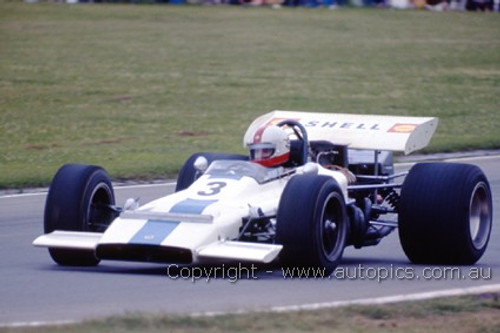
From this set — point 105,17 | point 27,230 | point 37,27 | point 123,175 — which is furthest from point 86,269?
point 105,17

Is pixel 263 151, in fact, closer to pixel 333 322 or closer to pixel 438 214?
pixel 438 214

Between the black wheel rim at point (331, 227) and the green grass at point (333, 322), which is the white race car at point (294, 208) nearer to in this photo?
the black wheel rim at point (331, 227)

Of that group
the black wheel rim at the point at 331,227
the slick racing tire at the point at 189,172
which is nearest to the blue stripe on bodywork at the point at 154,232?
the black wheel rim at the point at 331,227

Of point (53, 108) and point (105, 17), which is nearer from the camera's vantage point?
point (53, 108)

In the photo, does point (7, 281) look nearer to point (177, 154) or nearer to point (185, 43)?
point (177, 154)

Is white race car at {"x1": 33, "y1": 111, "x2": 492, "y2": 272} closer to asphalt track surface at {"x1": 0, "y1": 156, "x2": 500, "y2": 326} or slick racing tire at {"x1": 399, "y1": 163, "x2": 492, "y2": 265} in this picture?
slick racing tire at {"x1": 399, "y1": 163, "x2": 492, "y2": 265}

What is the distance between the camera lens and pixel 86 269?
1022 cm

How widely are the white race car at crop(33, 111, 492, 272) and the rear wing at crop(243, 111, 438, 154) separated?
1cm

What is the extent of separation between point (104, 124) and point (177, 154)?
4.87m

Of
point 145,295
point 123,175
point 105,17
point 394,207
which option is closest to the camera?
point 145,295

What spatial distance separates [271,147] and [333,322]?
120 inches

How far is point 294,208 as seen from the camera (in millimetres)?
9492

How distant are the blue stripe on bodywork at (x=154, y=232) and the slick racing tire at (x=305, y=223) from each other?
2.78 ft

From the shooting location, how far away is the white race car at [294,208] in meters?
9.45
